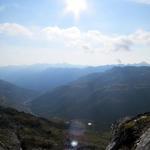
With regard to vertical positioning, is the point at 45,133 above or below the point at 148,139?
below

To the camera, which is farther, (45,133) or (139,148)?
(45,133)

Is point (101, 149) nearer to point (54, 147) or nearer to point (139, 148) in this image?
point (54, 147)

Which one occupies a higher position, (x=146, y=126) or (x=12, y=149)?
(x=146, y=126)

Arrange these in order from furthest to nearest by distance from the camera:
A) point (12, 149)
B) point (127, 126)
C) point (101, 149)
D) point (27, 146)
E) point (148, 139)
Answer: point (101, 149)
point (27, 146)
point (12, 149)
point (127, 126)
point (148, 139)

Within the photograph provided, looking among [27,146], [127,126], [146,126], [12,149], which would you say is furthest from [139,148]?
[27,146]

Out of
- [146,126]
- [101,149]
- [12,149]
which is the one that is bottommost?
[101,149]

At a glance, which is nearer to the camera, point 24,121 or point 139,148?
point 139,148

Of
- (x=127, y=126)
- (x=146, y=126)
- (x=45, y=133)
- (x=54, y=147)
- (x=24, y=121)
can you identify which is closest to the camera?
(x=146, y=126)

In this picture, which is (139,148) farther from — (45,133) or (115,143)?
(45,133)

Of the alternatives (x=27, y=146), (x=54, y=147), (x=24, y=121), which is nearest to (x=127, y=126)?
(x=27, y=146)
